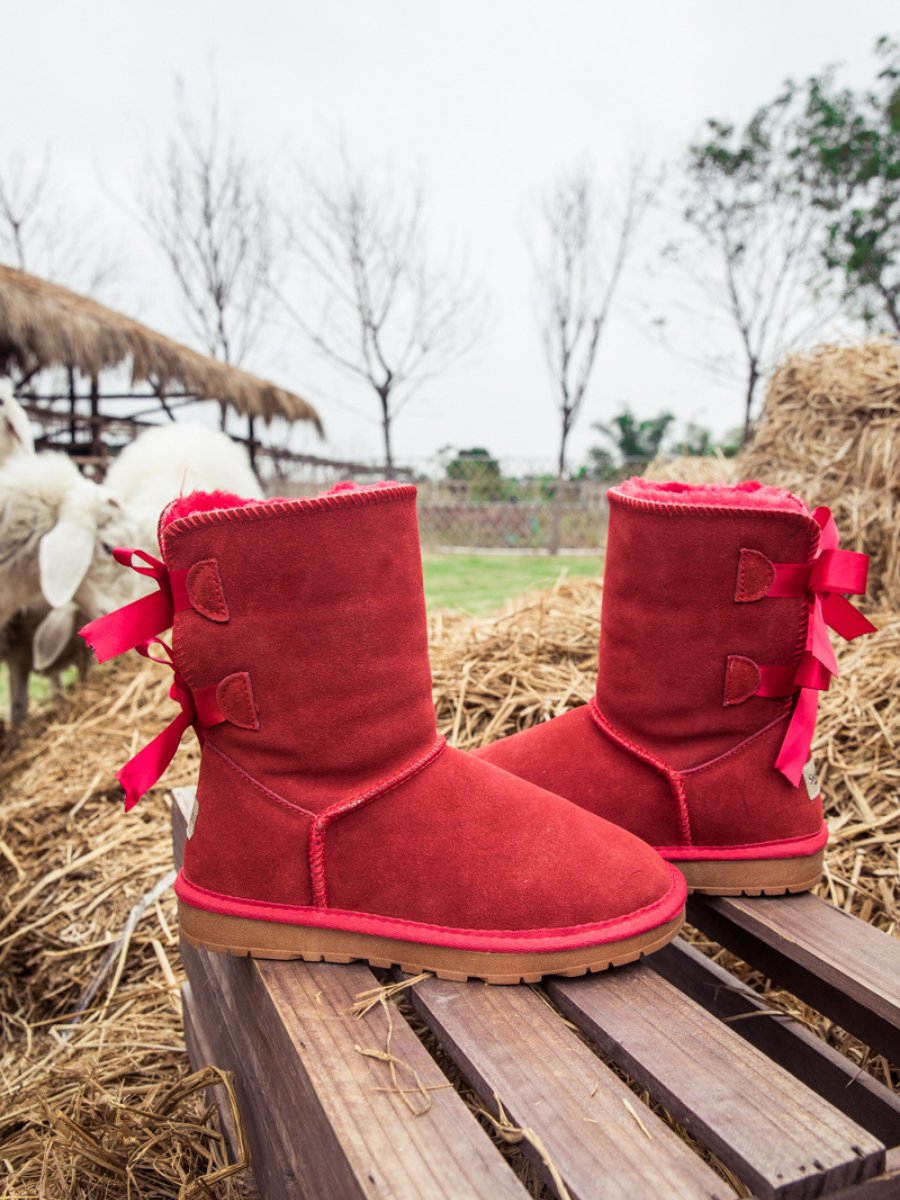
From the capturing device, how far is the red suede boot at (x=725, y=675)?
830 mm

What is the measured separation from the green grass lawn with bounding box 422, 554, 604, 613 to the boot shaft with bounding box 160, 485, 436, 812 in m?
3.12

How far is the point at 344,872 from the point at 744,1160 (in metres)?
0.41

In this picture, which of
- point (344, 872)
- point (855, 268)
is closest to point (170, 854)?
point (344, 872)

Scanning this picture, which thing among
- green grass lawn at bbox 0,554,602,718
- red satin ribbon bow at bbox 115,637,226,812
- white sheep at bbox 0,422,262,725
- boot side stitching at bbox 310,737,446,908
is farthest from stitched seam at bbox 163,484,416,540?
green grass lawn at bbox 0,554,602,718

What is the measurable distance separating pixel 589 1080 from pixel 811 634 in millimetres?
520

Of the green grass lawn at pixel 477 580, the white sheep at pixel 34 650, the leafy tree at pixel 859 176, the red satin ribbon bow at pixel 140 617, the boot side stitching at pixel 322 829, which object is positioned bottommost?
the green grass lawn at pixel 477 580

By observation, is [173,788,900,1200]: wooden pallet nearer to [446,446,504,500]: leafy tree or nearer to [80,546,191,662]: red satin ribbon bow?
[80,546,191,662]: red satin ribbon bow

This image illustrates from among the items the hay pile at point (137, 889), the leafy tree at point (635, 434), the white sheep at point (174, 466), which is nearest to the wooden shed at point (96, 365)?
the white sheep at point (174, 466)

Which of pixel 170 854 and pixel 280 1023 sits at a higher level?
pixel 280 1023

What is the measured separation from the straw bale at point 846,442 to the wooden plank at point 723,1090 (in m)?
1.53

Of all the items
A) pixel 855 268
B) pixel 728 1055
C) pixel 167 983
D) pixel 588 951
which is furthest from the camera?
pixel 855 268

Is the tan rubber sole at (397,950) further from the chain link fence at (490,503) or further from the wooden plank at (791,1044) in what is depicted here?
the chain link fence at (490,503)

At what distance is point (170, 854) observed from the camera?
1564 mm

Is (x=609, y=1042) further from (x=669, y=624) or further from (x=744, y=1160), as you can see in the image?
(x=669, y=624)
